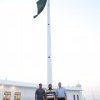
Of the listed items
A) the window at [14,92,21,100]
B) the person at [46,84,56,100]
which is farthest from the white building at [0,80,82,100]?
the person at [46,84,56,100]

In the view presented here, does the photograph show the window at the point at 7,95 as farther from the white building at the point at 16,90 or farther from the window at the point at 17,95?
the window at the point at 17,95

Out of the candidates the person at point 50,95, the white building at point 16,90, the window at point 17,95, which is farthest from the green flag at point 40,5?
the window at point 17,95

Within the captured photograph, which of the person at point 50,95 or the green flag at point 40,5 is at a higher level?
the green flag at point 40,5

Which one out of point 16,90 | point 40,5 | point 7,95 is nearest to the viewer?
point 40,5

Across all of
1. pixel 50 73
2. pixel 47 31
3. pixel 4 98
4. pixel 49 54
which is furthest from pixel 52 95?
pixel 4 98

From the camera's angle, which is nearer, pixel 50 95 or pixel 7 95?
pixel 50 95

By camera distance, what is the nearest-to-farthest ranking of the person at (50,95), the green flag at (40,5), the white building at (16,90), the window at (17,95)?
the person at (50,95)
the green flag at (40,5)
the white building at (16,90)
the window at (17,95)

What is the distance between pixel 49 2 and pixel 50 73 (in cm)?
463

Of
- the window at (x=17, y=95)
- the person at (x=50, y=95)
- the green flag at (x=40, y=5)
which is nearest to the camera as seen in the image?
the person at (x=50, y=95)

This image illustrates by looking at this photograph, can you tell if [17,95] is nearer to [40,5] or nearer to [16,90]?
[16,90]

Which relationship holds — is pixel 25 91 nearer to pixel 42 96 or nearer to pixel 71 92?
pixel 71 92

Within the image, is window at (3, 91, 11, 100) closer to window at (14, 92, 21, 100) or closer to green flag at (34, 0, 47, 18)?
window at (14, 92, 21, 100)

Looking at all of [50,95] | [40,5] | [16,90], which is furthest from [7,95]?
[50,95]

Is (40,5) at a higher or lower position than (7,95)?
higher
